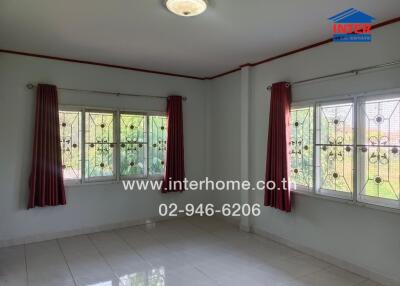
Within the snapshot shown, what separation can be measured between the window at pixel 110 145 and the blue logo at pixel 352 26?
2867 millimetres

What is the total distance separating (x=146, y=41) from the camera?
128 inches

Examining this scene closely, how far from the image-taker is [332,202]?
3145 mm

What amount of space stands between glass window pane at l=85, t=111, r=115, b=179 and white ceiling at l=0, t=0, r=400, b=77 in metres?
0.87

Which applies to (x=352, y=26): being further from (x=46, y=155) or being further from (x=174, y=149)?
(x=46, y=155)

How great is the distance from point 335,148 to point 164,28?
2.25m

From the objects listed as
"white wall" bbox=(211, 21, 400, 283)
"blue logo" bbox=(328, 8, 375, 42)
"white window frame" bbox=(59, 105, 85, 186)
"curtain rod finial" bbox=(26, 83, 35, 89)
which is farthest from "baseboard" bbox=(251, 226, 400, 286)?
"curtain rod finial" bbox=(26, 83, 35, 89)

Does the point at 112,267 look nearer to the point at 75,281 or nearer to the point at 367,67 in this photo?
the point at 75,281

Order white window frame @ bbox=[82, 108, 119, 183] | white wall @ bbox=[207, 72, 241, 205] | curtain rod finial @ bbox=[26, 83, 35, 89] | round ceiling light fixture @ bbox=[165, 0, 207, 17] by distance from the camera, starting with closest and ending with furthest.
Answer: round ceiling light fixture @ bbox=[165, 0, 207, 17] → curtain rod finial @ bbox=[26, 83, 35, 89] → white window frame @ bbox=[82, 108, 119, 183] → white wall @ bbox=[207, 72, 241, 205]

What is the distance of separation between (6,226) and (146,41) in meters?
2.93

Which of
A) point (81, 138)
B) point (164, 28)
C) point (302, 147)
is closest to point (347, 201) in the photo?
point (302, 147)

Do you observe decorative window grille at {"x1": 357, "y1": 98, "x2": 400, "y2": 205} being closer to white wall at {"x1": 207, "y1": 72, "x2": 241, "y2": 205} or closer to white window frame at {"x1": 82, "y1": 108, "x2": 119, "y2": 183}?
white wall at {"x1": 207, "y1": 72, "x2": 241, "y2": 205}

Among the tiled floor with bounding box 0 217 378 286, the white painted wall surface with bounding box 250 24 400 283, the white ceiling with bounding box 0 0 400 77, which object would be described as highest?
the white ceiling with bounding box 0 0 400 77

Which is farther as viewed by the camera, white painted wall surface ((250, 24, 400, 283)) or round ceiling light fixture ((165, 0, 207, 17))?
white painted wall surface ((250, 24, 400, 283))

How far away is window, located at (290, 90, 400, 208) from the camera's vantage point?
267 cm
